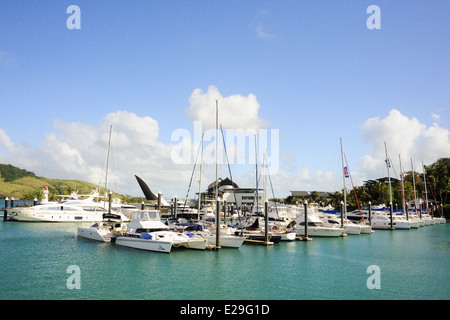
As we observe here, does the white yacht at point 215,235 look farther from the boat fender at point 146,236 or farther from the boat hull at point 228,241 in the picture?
the boat fender at point 146,236

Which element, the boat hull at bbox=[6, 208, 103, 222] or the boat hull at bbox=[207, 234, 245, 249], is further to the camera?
the boat hull at bbox=[6, 208, 103, 222]

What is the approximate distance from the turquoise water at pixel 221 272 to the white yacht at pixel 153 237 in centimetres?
88

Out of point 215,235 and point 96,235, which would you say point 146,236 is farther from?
point 96,235

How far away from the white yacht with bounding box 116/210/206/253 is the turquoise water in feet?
2.90

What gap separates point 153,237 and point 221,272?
10077 mm

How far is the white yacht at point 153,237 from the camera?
3060cm

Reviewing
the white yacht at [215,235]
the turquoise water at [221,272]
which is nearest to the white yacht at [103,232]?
the turquoise water at [221,272]

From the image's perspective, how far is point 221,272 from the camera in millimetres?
23688

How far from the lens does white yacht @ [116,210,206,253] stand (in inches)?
1205

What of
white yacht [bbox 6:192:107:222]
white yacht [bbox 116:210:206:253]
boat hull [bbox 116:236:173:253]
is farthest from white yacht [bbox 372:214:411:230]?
white yacht [bbox 6:192:107:222]

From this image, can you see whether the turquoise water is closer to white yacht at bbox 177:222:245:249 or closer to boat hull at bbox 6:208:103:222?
white yacht at bbox 177:222:245:249

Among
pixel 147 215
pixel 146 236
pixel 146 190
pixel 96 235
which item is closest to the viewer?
pixel 146 236

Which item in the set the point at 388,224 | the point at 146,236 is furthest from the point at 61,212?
the point at 388,224
